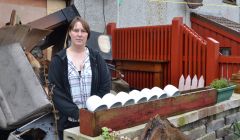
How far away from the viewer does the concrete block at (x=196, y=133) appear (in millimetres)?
3655

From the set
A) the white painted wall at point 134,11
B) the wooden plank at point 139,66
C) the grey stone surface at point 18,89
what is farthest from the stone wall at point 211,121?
the white painted wall at point 134,11

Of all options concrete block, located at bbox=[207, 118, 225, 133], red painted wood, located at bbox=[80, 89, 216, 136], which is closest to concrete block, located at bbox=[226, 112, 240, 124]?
concrete block, located at bbox=[207, 118, 225, 133]

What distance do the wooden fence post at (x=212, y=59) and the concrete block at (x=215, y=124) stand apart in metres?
1.42

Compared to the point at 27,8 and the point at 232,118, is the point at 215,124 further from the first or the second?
the point at 27,8

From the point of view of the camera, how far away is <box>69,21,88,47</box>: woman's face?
3000mm

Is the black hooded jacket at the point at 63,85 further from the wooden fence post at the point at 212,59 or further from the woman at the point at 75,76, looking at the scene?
the wooden fence post at the point at 212,59

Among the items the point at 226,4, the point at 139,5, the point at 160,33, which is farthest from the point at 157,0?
the point at 226,4

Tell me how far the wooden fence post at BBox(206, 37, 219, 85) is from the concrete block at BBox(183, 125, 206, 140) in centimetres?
181

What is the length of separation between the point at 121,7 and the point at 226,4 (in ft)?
18.6

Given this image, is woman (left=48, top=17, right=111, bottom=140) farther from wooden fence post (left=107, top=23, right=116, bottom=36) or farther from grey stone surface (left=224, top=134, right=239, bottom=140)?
wooden fence post (left=107, top=23, right=116, bottom=36)

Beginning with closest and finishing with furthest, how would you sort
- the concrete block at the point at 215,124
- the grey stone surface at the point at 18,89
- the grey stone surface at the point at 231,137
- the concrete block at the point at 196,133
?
the grey stone surface at the point at 18,89
the concrete block at the point at 196,133
the concrete block at the point at 215,124
the grey stone surface at the point at 231,137

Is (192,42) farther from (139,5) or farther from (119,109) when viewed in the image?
(119,109)

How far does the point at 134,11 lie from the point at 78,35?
441cm

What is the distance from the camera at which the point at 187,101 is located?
3617mm
